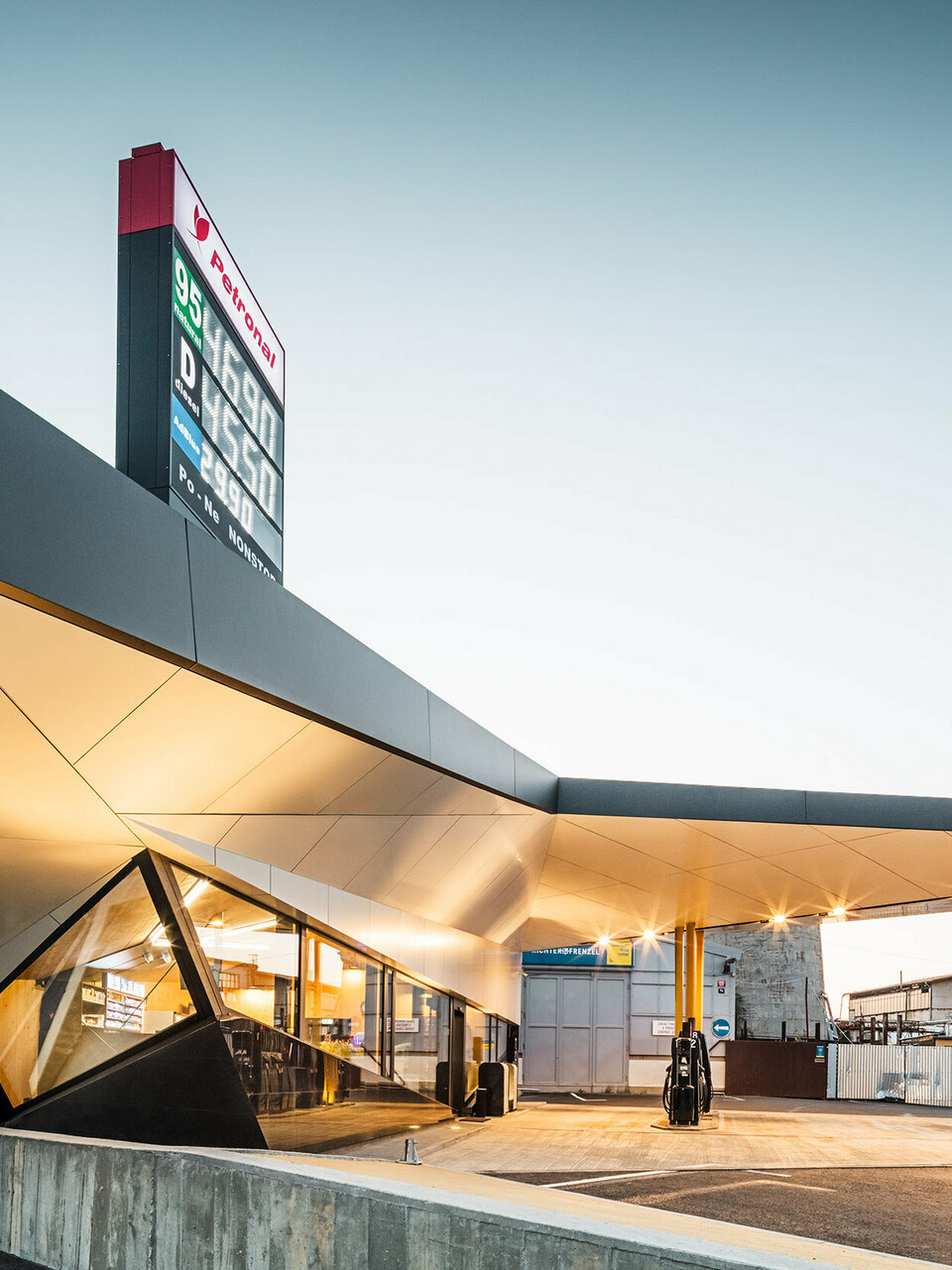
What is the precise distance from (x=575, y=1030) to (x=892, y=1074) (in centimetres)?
1088

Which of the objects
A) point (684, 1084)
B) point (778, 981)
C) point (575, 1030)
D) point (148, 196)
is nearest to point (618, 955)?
point (575, 1030)

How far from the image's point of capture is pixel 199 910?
11.1 metres

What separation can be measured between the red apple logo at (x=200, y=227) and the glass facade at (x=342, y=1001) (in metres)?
7.80

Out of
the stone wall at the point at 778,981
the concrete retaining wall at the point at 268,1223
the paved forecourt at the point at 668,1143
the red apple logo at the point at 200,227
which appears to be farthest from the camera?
the stone wall at the point at 778,981

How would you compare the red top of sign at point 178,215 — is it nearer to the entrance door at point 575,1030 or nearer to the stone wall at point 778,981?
the entrance door at point 575,1030

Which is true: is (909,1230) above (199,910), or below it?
below

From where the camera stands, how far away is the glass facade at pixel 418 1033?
1664 cm

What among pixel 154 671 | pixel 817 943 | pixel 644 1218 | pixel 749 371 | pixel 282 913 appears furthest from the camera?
pixel 817 943

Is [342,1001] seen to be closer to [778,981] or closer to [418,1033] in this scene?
[418,1033]

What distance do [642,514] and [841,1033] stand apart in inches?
1540

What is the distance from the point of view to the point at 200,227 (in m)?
10.0

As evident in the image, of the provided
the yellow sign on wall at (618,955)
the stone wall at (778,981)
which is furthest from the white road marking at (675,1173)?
the stone wall at (778,981)

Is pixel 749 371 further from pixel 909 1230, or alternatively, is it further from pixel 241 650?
pixel 909 1230

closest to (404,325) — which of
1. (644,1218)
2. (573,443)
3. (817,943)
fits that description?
(573,443)
